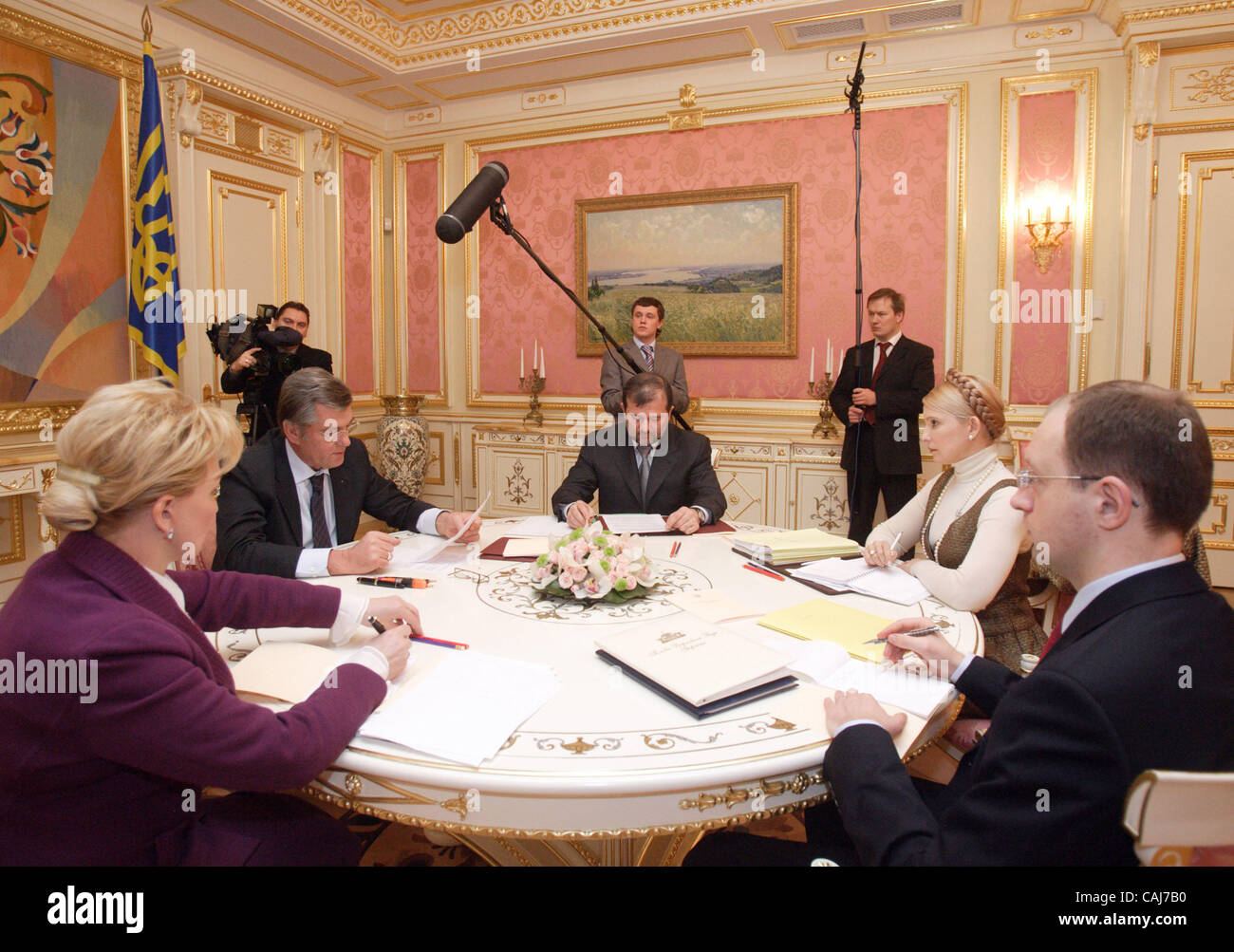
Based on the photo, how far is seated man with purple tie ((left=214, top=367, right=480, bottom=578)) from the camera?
77.8 inches

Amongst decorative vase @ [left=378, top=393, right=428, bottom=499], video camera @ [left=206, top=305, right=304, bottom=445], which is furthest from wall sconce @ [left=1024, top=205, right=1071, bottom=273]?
decorative vase @ [left=378, top=393, right=428, bottom=499]

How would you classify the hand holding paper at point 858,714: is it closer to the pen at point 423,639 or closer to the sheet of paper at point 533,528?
the pen at point 423,639

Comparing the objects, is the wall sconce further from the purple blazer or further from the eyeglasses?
the purple blazer

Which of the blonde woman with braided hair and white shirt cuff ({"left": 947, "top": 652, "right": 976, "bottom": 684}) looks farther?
the blonde woman with braided hair

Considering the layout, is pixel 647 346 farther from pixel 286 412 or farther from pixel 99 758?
pixel 99 758

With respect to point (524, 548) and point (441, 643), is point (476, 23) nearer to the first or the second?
point (524, 548)

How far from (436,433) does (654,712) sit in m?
5.23

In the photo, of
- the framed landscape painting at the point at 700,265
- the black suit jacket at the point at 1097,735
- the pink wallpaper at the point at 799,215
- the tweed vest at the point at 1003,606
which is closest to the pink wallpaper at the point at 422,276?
the pink wallpaper at the point at 799,215

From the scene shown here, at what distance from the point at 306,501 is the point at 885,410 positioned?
3094 millimetres

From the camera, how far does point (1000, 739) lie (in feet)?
3.07

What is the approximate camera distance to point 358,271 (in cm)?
588

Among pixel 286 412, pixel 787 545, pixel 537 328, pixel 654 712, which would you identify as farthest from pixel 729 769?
pixel 537 328

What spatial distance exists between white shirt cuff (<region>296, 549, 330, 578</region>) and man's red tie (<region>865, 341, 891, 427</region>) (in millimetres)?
3229

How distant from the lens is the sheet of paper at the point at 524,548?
2.17 meters
